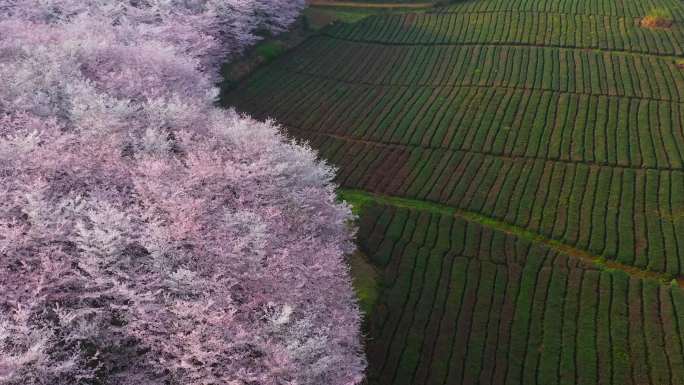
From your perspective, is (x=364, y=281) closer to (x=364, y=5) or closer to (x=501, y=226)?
(x=501, y=226)

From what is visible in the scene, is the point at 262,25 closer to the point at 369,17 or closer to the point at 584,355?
the point at 369,17

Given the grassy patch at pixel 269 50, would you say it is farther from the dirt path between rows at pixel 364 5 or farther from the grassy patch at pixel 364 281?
the grassy patch at pixel 364 281

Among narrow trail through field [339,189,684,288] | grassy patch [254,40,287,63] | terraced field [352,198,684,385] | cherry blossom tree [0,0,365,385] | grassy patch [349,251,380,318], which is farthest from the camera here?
grassy patch [254,40,287,63]

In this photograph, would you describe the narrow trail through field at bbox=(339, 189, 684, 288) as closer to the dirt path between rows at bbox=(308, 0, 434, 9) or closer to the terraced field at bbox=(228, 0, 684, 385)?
the terraced field at bbox=(228, 0, 684, 385)

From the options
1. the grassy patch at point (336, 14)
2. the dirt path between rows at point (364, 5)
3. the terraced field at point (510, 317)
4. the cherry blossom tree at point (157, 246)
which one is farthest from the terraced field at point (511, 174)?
the dirt path between rows at point (364, 5)

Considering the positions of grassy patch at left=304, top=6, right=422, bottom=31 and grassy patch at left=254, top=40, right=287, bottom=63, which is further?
grassy patch at left=304, top=6, right=422, bottom=31

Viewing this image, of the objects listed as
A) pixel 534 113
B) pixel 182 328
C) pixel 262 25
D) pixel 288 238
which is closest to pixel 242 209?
pixel 288 238

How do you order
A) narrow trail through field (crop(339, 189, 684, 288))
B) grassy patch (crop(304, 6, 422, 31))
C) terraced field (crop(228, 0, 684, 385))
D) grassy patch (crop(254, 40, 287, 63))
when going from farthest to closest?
1. grassy patch (crop(304, 6, 422, 31))
2. grassy patch (crop(254, 40, 287, 63))
3. narrow trail through field (crop(339, 189, 684, 288))
4. terraced field (crop(228, 0, 684, 385))

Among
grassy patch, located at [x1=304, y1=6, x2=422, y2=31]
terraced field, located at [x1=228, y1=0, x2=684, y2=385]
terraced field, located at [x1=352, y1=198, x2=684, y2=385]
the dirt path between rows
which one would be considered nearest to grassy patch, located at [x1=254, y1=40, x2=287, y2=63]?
terraced field, located at [x1=228, y1=0, x2=684, y2=385]
